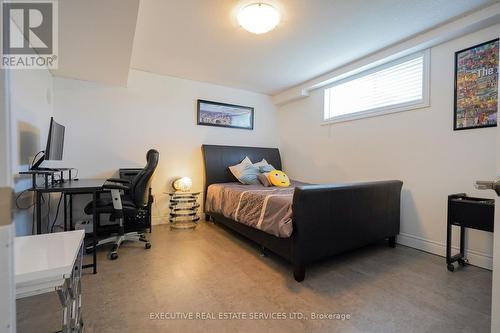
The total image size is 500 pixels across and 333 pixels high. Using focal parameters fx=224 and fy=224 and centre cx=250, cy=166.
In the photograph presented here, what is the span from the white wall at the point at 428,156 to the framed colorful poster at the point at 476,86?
2.5 inches

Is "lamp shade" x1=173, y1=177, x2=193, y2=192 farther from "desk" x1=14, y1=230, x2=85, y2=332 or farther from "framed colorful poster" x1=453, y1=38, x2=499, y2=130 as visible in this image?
"framed colorful poster" x1=453, y1=38, x2=499, y2=130

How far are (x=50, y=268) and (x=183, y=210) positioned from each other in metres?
2.87

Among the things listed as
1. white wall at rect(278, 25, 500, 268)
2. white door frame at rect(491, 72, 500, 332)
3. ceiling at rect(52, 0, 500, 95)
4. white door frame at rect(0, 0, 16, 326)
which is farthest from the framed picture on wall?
white door frame at rect(491, 72, 500, 332)

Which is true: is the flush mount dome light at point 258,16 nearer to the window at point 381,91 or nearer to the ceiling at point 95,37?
the ceiling at point 95,37

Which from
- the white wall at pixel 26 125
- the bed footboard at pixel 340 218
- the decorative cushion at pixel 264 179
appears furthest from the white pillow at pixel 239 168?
the white wall at pixel 26 125

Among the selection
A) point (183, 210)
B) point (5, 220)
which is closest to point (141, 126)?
point (183, 210)

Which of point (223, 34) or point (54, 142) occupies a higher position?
point (223, 34)

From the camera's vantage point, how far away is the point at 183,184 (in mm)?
3570

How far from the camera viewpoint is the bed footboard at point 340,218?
1895mm

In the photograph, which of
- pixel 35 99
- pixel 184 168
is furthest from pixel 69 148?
pixel 184 168

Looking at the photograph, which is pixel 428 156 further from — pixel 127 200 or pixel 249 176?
pixel 127 200

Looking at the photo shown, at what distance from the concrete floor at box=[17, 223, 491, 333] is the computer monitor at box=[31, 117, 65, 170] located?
1.12 metres

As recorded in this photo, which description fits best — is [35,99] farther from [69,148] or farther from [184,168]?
[184,168]

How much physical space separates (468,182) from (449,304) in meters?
1.31
